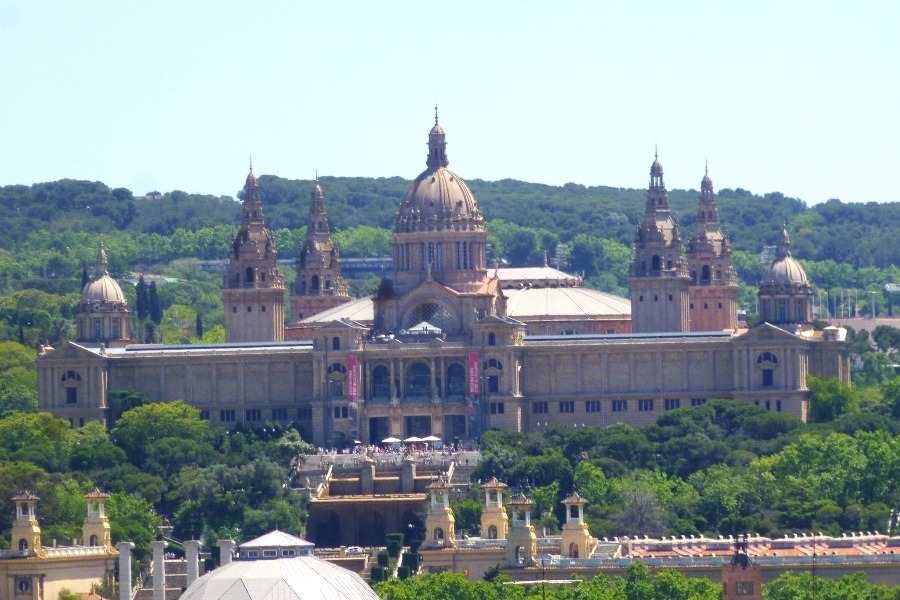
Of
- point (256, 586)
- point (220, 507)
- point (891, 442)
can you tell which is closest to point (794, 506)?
point (891, 442)

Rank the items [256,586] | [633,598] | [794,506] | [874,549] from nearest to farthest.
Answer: [256,586]
[633,598]
[874,549]
[794,506]

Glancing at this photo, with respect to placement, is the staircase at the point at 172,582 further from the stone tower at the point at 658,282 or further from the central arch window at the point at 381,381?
the stone tower at the point at 658,282

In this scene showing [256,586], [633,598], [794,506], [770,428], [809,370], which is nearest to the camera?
[256,586]

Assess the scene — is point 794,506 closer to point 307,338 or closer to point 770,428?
point 770,428

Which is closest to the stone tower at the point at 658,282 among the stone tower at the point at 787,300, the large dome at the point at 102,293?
the stone tower at the point at 787,300

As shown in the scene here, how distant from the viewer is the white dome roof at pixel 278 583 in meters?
113

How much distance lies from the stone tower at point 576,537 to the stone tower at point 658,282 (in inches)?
2120

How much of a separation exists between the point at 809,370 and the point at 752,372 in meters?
5.69

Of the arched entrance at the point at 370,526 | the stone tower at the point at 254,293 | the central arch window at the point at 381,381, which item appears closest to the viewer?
the arched entrance at the point at 370,526

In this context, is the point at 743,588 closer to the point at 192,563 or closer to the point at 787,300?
the point at 192,563

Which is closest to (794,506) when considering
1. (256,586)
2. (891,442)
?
(891,442)

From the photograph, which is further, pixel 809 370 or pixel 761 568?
pixel 809 370

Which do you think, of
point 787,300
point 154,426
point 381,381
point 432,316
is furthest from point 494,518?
point 787,300

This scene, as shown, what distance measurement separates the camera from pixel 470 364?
602 ft
